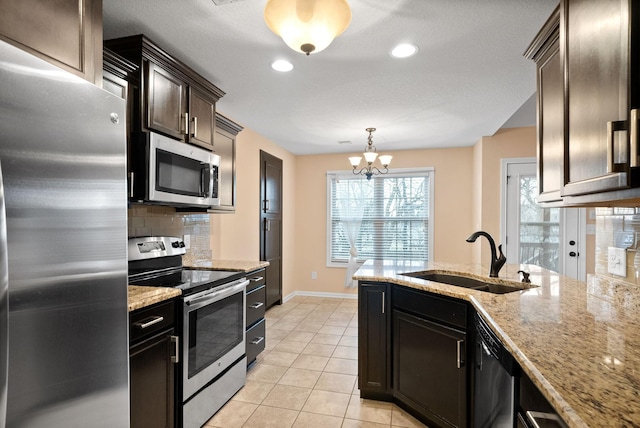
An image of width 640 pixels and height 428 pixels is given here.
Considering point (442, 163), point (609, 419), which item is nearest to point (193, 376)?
point (609, 419)

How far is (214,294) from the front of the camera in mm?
2133

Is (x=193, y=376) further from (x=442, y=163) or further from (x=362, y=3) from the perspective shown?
(x=442, y=163)

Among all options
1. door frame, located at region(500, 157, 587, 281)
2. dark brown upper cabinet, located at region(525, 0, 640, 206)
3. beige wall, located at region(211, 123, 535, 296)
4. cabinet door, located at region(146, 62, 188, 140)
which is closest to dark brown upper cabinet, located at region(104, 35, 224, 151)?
cabinet door, located at region(146, 62, 188, 140)

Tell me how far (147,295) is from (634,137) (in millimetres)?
1927

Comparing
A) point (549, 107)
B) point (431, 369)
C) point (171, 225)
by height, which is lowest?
point (431, 369)

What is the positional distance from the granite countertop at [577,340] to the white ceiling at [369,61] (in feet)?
4.93

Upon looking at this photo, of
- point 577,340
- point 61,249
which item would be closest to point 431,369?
point 577,340

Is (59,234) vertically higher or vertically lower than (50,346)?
higher

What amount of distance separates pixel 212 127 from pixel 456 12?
187 cm

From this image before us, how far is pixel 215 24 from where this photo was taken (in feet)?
6.31

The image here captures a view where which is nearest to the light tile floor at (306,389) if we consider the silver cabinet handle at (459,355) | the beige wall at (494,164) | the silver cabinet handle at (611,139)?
the silver cabinet handle at (459,355)

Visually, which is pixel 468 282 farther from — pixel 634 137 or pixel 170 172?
pixel 170 172

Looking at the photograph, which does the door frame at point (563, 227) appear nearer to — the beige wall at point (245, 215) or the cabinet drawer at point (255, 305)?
the beige wall at point (245, 215)

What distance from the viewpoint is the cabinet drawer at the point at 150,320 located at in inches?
60.9
